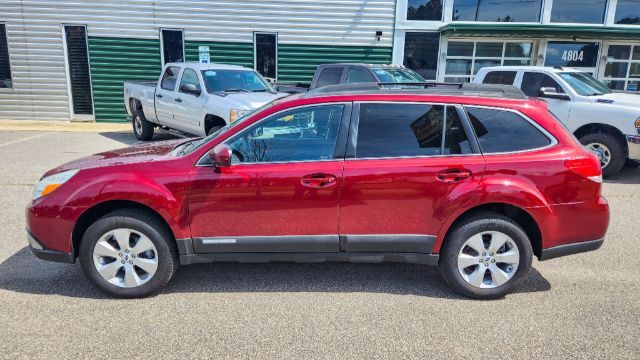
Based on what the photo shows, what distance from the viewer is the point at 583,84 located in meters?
8.49

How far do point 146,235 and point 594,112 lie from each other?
7.48 m

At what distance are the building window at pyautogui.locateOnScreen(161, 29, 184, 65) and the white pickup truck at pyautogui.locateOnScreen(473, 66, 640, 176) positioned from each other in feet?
33.3

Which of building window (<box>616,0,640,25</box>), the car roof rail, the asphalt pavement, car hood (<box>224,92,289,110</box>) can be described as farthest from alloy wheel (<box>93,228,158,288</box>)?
building window (<box>616,0,640,25</box>)

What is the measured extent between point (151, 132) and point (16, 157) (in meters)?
3.08

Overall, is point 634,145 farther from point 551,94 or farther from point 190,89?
point 190,89

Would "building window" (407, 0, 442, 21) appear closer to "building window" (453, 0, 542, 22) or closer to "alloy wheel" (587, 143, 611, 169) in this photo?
"building window" (453, 0, 542, 22)

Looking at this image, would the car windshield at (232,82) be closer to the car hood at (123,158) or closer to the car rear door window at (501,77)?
the car rear door window at (501,77)

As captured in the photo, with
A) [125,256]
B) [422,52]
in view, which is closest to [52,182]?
[125,256]

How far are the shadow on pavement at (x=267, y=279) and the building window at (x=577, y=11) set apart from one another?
513 inches

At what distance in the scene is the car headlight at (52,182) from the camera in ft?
12.1

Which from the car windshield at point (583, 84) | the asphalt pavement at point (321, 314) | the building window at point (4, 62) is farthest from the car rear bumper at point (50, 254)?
the building window at point (4, 62)

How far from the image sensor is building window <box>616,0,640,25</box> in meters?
14.5

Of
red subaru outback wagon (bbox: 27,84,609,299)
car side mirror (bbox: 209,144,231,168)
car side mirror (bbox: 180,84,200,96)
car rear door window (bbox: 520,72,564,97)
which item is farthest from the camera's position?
car side mirror (bbox: 180,84,200,96)

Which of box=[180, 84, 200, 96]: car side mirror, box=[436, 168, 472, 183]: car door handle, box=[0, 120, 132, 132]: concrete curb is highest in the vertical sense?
box=[180, 84, 200, 96]: car side mirror
